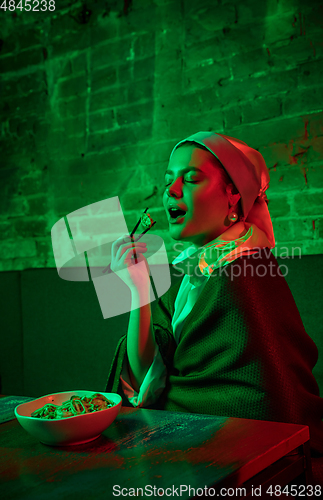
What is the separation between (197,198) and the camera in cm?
115

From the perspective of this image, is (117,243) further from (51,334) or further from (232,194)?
(51,334)

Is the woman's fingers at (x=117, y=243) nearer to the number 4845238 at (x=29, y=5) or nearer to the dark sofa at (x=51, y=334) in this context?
the dark sofa at (x=51, y=334)

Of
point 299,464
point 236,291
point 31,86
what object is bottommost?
point 299,464

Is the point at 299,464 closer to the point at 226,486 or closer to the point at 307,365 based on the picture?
the point at 226,486

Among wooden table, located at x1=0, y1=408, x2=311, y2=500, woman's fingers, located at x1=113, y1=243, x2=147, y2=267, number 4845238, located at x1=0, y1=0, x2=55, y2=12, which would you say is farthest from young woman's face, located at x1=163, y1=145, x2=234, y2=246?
number 4845238, located at x1=0, y1=0, x2=55, y2=12

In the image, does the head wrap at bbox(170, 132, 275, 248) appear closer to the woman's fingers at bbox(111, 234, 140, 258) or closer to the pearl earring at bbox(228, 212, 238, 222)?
the pearl earring at bbox(228, 212, 238, 222)

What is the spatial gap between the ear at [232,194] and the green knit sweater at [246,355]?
0.51 ft

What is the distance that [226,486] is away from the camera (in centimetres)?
56

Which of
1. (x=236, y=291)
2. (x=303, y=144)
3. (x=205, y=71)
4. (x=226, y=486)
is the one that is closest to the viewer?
(x=226, y=486)

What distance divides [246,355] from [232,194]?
43 centimetres

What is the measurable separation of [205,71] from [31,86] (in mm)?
996

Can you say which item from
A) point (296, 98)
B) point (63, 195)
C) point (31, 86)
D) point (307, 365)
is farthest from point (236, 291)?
point (31, 86)

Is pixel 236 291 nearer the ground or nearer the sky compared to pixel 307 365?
nearer the sky

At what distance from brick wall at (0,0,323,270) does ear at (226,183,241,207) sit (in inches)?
22.0
